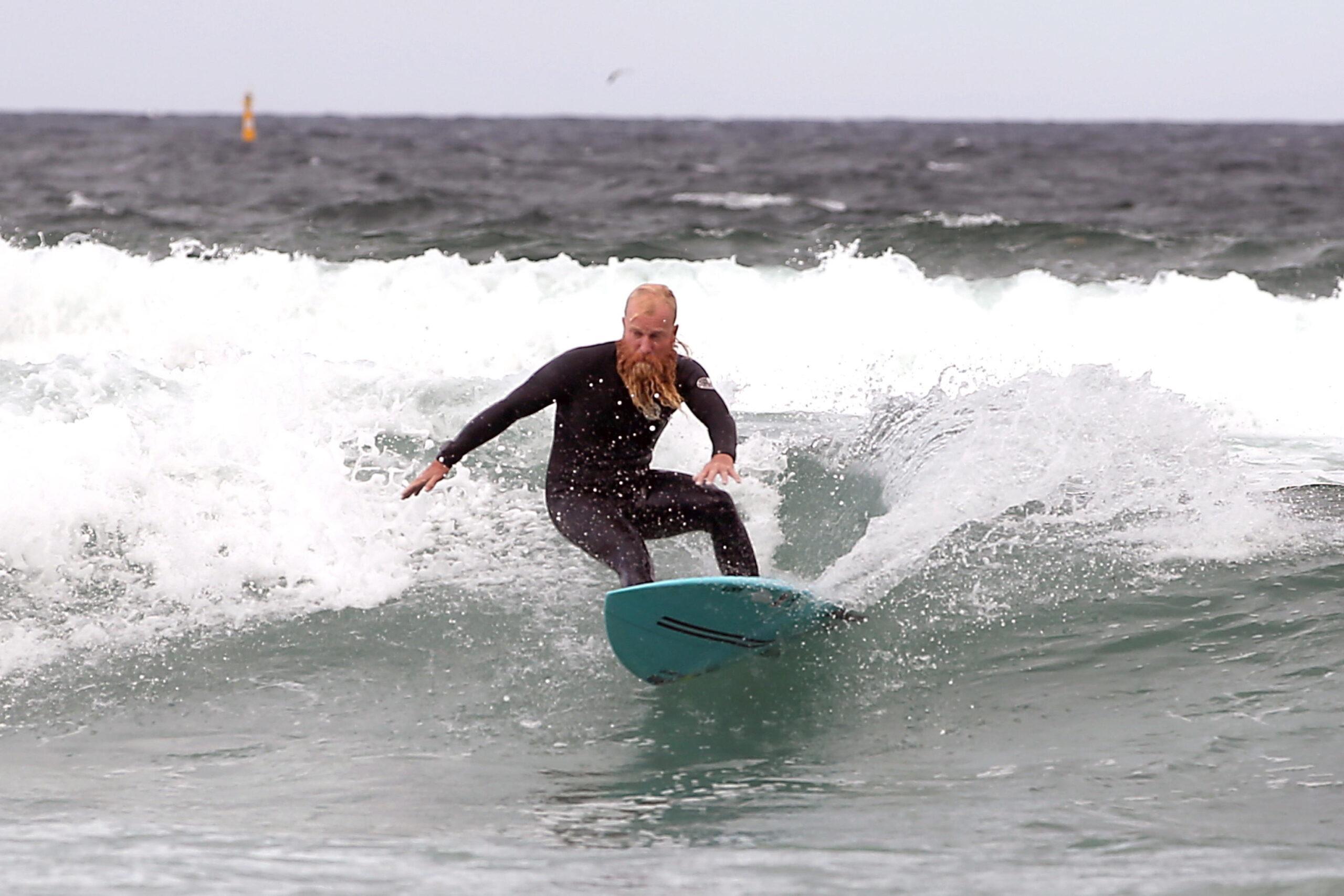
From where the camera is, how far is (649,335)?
18.0ft

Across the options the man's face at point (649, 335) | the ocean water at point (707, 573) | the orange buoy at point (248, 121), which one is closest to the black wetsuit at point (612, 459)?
the man's face at point (649, 335)

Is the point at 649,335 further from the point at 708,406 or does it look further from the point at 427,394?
the point at 427,394

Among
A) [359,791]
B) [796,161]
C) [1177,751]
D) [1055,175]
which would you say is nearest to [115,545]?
[359,791]

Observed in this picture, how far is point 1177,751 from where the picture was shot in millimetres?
4801

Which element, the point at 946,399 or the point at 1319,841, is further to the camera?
the point at 946,399

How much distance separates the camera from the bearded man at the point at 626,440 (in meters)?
5.55

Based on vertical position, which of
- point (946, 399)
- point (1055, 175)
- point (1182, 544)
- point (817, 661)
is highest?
point (1055, 175)

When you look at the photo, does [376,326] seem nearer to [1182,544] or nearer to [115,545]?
[115,545]

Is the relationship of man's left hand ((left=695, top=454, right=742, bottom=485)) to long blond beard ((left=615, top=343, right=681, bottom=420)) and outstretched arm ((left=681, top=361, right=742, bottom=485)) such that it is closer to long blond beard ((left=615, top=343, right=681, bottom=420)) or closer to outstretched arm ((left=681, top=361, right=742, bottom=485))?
outstretched arm ((left=681, top=361, right=742, bottom=485))

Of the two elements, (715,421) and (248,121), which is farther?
(248,121)

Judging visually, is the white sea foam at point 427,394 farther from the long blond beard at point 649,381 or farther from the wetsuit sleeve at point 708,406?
the long blond beard at point 649,381

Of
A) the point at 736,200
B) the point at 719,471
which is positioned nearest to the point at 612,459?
the point at 719,471

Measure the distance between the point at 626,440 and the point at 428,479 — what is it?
2.56 feet

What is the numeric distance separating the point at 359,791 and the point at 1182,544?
12.9ft
